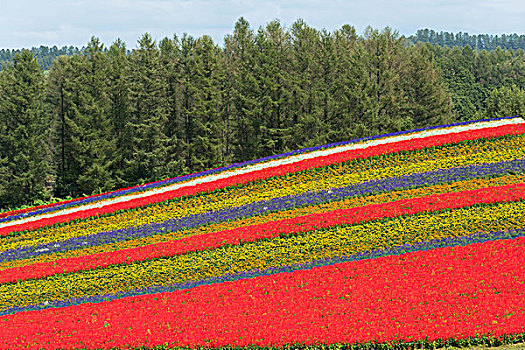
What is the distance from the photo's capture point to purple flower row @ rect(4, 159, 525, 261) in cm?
2370

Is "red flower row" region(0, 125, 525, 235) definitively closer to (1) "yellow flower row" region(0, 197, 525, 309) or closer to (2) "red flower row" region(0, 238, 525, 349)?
(1) "yellow flower row" region(0, 197, 525, 309)

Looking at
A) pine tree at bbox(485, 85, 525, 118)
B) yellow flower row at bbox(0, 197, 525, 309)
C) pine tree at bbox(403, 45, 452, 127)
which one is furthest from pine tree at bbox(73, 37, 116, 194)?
pine tree at bbox(485, 85, 525, 118)

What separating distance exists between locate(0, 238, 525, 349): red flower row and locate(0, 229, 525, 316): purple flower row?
0.61 meters

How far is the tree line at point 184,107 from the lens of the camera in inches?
1933

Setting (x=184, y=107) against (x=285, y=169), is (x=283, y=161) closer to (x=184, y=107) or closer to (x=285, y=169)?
(x=285, y=169)

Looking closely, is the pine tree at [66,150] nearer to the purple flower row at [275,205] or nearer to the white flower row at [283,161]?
the white flower row at [283,161]

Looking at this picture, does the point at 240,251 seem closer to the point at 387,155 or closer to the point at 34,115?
the point at 387,155

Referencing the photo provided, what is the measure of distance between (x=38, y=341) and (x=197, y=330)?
470cm

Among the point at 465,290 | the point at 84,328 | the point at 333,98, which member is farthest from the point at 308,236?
the point at 333,98

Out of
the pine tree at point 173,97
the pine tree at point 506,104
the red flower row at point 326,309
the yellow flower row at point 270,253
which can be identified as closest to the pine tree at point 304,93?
the pine tree at point 173,97

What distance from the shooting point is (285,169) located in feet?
98.1

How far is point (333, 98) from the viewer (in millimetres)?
51719

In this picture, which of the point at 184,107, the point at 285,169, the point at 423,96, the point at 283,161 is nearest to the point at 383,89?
the point at 423,96

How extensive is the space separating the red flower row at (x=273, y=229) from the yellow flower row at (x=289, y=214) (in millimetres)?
996
